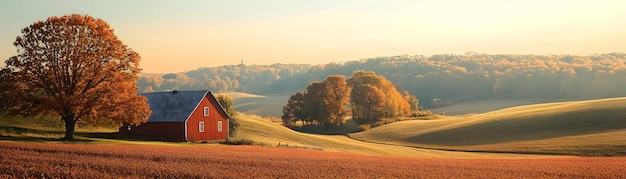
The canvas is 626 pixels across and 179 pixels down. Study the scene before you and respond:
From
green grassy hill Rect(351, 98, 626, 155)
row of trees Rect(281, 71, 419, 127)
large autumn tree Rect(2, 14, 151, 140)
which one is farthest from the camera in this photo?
row of trees Rect(281, 71, 419, 127)

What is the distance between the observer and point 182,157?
2978cm

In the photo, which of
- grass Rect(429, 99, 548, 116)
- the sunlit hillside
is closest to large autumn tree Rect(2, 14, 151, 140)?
the sunlit hillside

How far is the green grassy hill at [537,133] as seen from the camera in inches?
2068

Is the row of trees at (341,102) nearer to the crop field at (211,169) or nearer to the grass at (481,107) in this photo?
the grass at (481,107)

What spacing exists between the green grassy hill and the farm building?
82.6 feet

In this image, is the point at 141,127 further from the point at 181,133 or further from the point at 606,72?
the point at 606,72

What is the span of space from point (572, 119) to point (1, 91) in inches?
2327

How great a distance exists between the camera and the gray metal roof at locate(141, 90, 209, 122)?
190ft

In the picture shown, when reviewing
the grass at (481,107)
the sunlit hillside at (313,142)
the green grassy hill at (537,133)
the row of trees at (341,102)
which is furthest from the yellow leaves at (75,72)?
A: the grass at (481,107)

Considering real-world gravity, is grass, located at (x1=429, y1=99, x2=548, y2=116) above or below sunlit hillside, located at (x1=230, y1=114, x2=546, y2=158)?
above

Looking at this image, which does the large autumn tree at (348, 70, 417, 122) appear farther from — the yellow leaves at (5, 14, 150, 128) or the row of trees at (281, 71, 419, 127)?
the yellow leaves at (5, 14, 150, 128)

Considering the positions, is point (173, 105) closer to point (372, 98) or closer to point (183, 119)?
point (183, 119)

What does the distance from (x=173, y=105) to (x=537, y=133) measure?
133ft

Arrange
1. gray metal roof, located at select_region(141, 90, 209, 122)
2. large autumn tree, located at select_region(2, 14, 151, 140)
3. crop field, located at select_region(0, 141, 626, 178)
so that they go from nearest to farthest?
crop field, located at select_region(0, 141, 626, 178) < large autumn tree, located at select_region(2, 14, 151, 140) < gray metal roof, located at select_region(141, 90, 209, 122)
